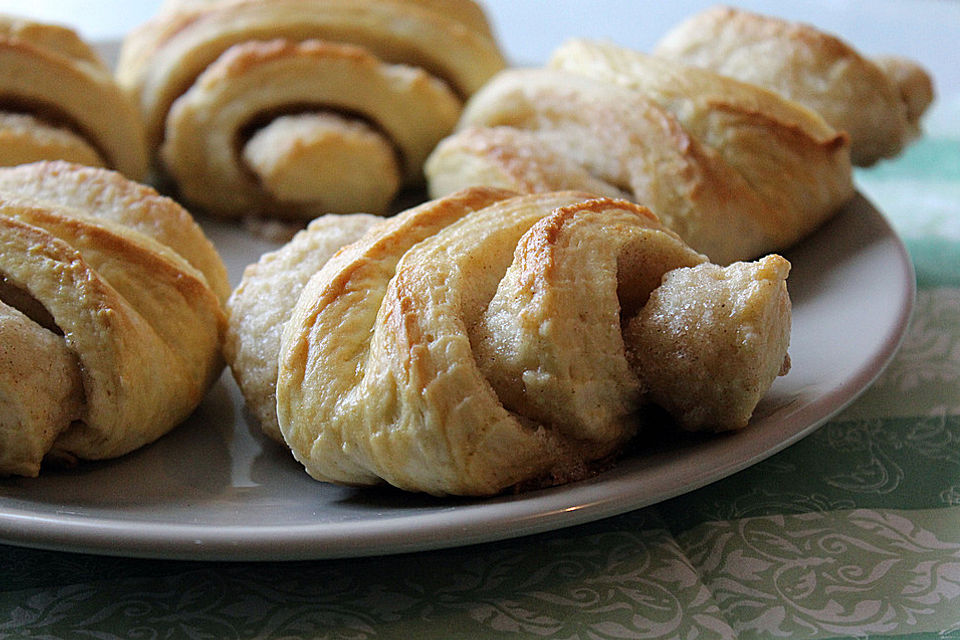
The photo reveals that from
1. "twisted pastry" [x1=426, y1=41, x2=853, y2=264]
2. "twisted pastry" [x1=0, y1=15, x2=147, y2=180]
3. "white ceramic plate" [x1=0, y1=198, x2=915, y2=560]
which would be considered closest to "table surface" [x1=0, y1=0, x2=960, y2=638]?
"white ceramic plate" [x1=0, y1=198, x2=915, y2=560]

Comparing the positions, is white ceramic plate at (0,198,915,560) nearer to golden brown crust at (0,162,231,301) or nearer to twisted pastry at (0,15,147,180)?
golden brown crust at (0,162,231,301)

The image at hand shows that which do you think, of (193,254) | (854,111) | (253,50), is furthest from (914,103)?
(193,254)

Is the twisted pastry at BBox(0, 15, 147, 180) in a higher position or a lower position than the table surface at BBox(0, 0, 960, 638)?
higher

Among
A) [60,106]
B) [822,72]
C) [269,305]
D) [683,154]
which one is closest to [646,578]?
[269,305]

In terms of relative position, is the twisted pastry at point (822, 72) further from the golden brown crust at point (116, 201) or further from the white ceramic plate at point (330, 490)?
the golden brown crust at point (116, 201)

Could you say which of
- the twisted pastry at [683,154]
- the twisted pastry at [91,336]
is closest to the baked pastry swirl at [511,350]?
the twisted pastry at [91,336]

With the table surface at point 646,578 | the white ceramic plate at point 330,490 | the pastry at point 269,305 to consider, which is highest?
the pastry at point 269,305
